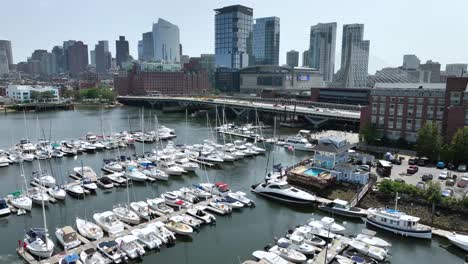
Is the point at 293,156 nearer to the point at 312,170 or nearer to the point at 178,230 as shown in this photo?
the point at 312,170

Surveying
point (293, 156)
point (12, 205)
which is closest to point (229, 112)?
point (293, 156)

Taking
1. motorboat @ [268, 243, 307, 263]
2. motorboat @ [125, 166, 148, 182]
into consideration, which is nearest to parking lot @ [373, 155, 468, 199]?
motorboat @ [268, 243, 307, 263]

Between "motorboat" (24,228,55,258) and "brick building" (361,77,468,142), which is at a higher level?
"brick building" (361,77,468,142)

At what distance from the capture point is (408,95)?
209 ft

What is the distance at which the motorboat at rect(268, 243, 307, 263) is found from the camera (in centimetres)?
2716

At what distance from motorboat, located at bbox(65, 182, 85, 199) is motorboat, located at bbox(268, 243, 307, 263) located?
26.1 metres

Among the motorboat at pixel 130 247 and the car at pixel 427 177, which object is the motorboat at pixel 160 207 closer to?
the motorboat at pixel 130 247

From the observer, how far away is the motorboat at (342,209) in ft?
117

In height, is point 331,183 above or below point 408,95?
below

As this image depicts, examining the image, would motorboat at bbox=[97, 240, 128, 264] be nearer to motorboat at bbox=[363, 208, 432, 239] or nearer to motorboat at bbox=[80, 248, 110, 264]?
motorboat at bbox=[80, 248, 110, 264]

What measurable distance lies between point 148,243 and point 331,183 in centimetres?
2460

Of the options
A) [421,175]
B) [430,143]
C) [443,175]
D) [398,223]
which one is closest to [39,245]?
[398,223]

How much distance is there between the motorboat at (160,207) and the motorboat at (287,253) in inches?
509

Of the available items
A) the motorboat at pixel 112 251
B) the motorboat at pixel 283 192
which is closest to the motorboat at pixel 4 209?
the motorboat at pixel 112 251
